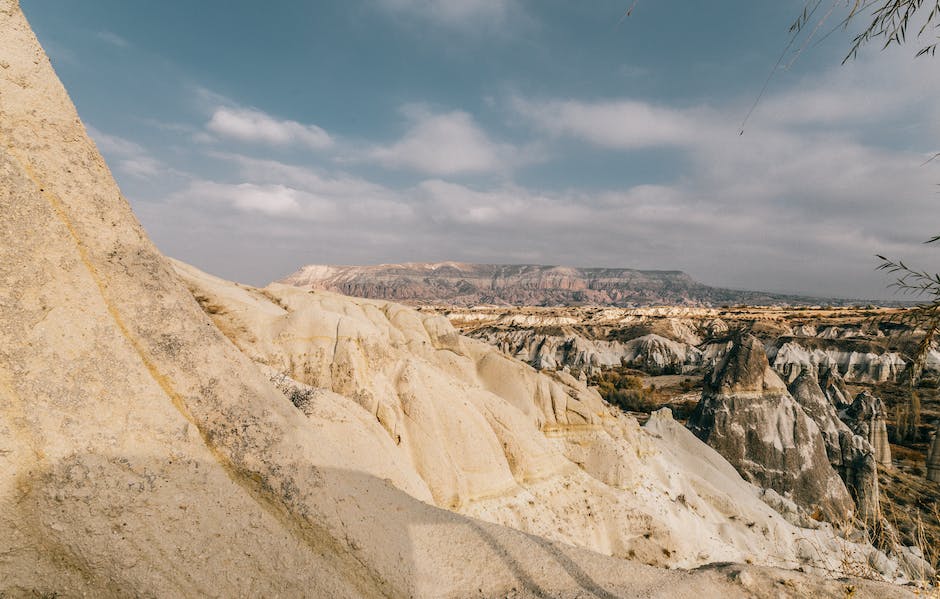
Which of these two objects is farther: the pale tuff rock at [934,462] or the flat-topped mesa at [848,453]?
the pale tuff rock at [934,462]

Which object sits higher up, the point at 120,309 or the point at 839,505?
the point at 120,309

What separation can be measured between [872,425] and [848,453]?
835 centimetres

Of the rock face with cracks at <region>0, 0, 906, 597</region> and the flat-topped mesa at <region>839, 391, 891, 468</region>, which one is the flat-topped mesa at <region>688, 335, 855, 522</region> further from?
the rock face with cracks at <region>0, 0, 906, 597</region>

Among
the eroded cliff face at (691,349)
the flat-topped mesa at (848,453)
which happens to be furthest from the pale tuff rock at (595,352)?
the flat-topped mesa at (848,453)

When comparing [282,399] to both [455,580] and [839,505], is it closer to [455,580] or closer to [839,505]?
[455,580]

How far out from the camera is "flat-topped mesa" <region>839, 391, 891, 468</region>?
91.2 ft

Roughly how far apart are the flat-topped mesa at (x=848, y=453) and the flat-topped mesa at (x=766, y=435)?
7.67 feet

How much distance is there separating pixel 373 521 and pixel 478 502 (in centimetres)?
606

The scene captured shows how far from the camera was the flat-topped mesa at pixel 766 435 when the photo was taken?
771 inches

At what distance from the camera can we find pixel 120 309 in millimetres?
4480

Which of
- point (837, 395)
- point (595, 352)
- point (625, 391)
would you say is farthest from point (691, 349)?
point (837, 395)

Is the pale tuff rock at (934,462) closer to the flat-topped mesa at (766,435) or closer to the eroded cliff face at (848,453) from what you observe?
the eroded cliff face at (848,453)

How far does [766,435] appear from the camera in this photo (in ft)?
68.0

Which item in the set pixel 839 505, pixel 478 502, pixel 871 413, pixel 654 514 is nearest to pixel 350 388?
pixel 478 502
